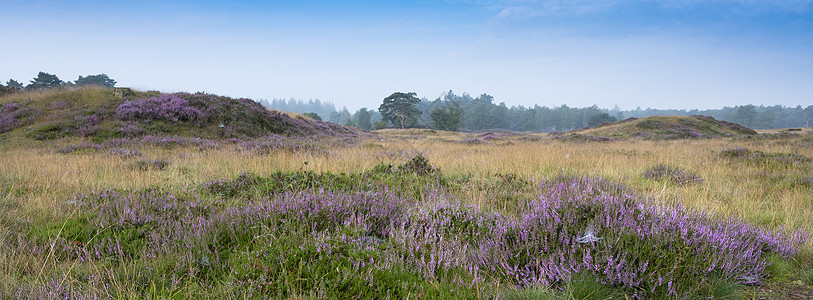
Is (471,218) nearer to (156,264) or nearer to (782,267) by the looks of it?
(782,267)

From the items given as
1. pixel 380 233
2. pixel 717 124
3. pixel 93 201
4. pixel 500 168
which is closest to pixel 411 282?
pixel 380 233

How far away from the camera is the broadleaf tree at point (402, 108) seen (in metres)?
77.9

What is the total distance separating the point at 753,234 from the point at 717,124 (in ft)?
160

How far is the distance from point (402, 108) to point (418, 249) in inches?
3030

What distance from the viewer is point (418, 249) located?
2410 mm

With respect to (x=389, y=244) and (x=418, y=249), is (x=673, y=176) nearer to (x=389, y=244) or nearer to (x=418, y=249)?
(x=418, y=249)

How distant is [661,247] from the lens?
228 cm

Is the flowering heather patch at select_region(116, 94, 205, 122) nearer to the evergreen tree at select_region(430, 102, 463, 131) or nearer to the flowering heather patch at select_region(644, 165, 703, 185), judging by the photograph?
the flowering heather patch at select_region(644, 165, 703, 185)

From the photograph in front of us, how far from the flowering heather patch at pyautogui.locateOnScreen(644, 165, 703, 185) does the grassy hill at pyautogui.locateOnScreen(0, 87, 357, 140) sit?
16.0 metres

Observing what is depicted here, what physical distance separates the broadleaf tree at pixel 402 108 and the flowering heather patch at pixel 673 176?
231 ft

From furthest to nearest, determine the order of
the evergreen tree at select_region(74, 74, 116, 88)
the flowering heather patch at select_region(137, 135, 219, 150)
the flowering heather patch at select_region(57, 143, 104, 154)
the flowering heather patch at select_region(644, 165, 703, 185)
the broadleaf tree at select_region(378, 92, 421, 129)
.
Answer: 1. the broadleaf tree at select_region(378, 92, 421, 129)
2. the evergreen tree at select_region(74, 74, 116, 88)
3. the flowering heather patch at select_region(137, 135, 219, 150)
4. the flowering heather patch at select_region(57, 143, 104, 154)
5. the flowering heather patch at select_region(644, 165, 703, 185)

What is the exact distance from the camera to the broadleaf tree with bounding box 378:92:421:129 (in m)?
77.9

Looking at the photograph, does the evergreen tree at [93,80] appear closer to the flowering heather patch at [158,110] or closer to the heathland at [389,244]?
the flowering heather patch at [158,110]

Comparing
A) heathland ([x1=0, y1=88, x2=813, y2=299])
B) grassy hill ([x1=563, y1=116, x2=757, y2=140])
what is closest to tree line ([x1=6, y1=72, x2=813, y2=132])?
heathland ([x1=0, y1=88, x2=813, y2=299])
